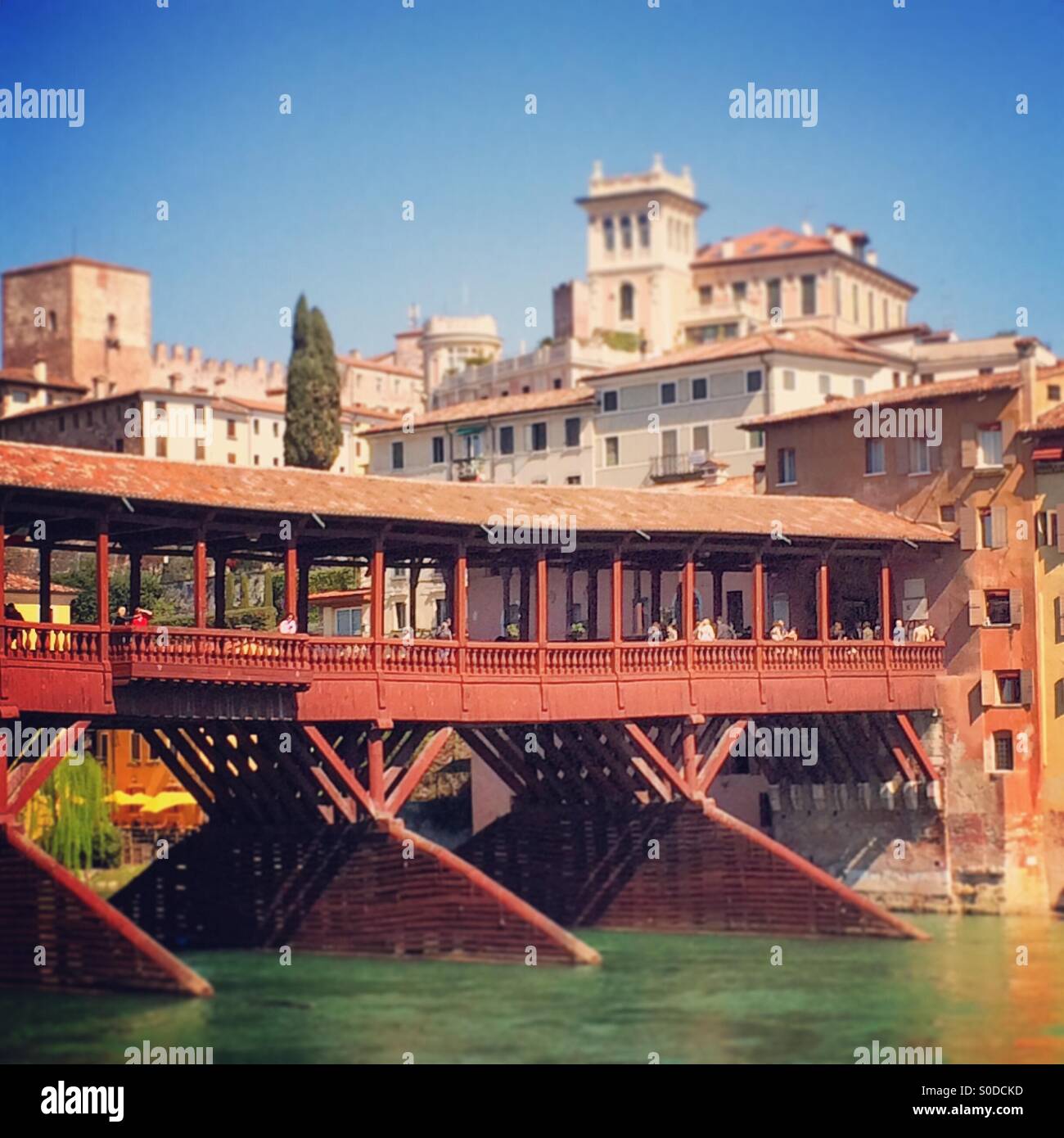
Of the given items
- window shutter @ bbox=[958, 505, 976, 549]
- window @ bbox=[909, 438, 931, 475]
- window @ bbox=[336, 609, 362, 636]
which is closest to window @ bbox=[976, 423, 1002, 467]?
window shutter @ bbox=[958, 505, 976, 549]

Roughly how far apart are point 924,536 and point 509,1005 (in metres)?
18.1

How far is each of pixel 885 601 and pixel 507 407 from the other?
37.9 m

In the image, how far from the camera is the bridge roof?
40719 millimetres

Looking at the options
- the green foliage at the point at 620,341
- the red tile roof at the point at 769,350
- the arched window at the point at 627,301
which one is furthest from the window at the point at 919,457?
the arched window at the point at 627,301

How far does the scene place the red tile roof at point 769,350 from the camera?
281ft

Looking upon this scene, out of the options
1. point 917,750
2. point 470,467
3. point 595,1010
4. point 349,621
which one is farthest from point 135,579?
point 470,467

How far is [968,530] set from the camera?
5356cm

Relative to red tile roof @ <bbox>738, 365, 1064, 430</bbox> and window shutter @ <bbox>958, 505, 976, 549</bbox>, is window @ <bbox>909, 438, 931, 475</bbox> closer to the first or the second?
red tile roof @ <bbox>738, 365, 1064, 430</bbox>

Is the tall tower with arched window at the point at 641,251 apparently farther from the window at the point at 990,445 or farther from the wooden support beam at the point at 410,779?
the wooden support beam at the point at 410,779

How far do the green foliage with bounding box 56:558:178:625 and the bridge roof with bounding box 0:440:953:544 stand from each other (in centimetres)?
1822

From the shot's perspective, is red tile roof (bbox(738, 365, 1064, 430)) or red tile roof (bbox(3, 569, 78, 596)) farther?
red tile roof (bbox(3, 569, 78, 596))

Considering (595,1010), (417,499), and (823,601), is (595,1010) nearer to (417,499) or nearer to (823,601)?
(417,499)
